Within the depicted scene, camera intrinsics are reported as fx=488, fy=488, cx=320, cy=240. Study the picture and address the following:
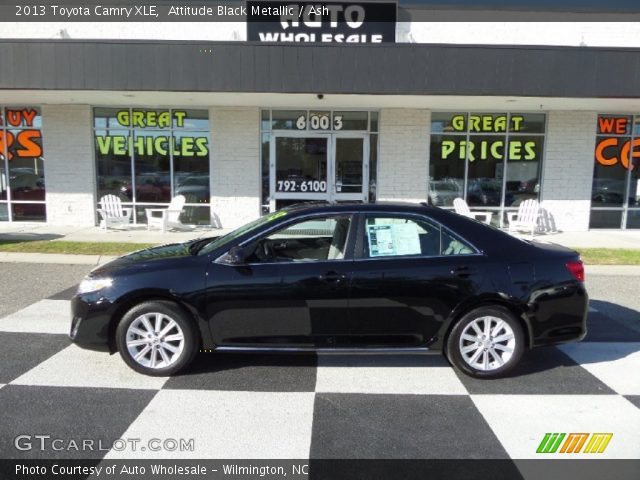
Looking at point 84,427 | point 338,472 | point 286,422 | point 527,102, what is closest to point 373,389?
point 286,422

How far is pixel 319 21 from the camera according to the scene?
13.0 meters

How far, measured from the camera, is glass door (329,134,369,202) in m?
13.3

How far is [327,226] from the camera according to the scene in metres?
4.75

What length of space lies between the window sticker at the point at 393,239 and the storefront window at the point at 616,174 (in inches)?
452

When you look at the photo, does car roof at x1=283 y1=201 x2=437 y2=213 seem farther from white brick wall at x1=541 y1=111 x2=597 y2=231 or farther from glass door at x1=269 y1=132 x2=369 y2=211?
white brick wall at x1=541 y1=111 x2=597 y2=231

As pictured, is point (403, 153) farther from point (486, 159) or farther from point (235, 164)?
point (235, 164)

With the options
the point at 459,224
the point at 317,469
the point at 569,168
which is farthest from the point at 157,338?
the point at 569,168

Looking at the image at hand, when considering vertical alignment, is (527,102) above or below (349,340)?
above

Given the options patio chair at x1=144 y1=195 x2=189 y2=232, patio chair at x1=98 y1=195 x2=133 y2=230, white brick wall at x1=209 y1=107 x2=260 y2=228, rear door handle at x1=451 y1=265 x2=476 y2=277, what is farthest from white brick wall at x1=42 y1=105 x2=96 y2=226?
rear door handle at x1=451 y1=265 x2=476 y2=277

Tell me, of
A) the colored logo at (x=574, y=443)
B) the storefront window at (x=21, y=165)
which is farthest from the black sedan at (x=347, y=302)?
the storefront window at (x=21, y=165)

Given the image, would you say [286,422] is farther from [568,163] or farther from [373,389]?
[568,163]

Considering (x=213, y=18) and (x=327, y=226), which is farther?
(x=213, y=18)

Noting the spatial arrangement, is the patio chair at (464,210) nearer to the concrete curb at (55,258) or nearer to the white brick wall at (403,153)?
the white brick wall at (403,153)

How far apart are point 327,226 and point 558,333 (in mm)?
2299
